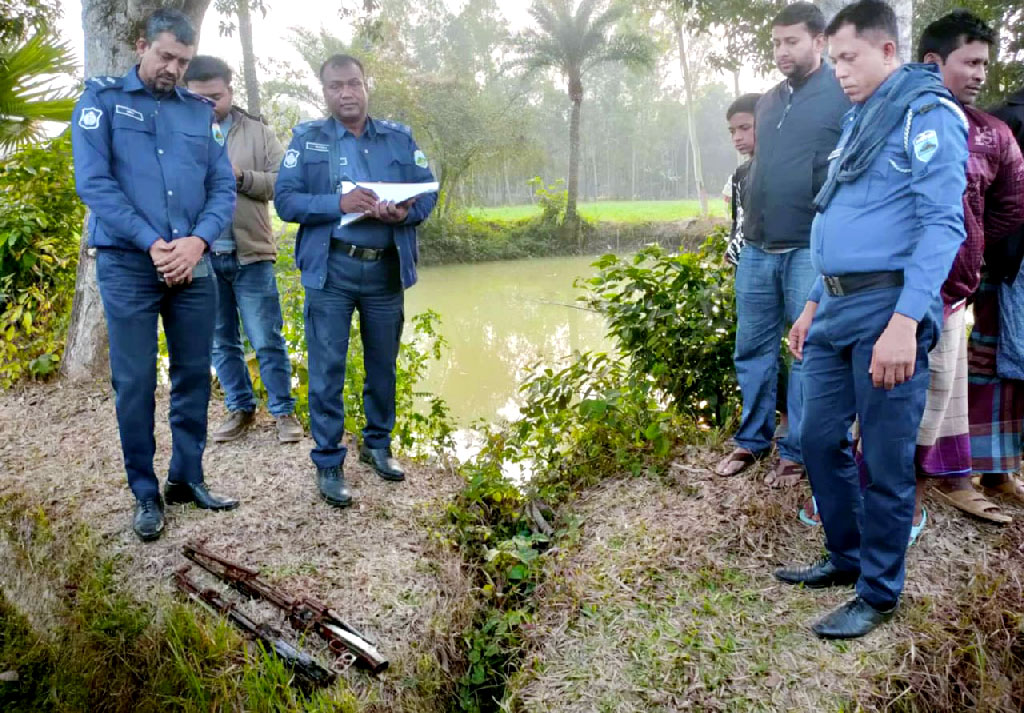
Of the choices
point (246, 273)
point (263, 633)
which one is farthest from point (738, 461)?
point (246, 273)

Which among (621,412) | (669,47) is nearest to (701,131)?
(669,47)

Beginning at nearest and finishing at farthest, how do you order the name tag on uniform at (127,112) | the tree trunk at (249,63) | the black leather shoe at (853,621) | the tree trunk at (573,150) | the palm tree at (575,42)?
the black leather shoe at (853,621)
the name tag on uniform at (127,112)
the tree trunk at (249,63)
the palm tree at (575,42)
the tree trunk at (573,150)

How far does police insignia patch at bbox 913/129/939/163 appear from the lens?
184 centimetres

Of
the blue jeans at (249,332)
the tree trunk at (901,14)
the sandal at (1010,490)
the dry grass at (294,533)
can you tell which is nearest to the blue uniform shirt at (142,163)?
the blue jeans at (249,332)

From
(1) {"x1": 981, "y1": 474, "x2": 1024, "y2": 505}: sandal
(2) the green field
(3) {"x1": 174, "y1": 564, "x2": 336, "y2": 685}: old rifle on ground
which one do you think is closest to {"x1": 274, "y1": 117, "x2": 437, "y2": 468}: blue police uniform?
(3) {"x1": 174, "y1": 564, "x2": 336, "y2": 685}: old rifle on ground

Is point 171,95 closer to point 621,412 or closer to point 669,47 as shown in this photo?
point 621,412

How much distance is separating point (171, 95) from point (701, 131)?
174 feet

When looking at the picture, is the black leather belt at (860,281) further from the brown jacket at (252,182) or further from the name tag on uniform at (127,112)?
the brown jacket at (252,182)

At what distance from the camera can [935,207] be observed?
1832 millimetres

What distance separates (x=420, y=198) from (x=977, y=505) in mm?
2382

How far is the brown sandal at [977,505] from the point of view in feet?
8.55

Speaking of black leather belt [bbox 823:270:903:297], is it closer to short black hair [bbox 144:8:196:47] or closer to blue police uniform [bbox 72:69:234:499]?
blue police uniform [bbox 72:69:234:499]

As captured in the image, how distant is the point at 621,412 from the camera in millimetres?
3471

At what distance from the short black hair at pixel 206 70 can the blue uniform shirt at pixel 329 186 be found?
77cm
